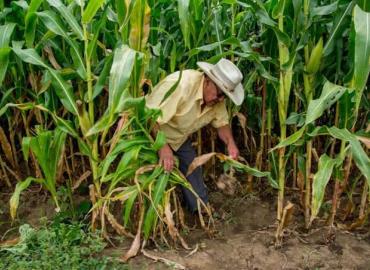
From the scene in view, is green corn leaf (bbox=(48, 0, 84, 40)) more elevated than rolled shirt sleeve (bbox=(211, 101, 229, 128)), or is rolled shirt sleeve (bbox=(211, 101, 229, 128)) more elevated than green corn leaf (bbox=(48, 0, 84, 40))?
green corn leaf (bbox=(48, 0, 84, 40))

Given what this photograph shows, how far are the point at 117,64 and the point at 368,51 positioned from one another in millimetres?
1310

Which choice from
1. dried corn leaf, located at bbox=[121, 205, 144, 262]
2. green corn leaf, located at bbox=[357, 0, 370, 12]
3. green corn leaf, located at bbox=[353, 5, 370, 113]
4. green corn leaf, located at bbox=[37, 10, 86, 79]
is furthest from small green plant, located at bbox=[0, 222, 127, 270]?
green corn leaf, located at bbox=[357, 0, 370, 12]

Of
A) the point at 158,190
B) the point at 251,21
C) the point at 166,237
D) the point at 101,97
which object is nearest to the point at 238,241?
the point at 166,237

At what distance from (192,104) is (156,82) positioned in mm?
302

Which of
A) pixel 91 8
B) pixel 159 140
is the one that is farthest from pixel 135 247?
pixel 91 8

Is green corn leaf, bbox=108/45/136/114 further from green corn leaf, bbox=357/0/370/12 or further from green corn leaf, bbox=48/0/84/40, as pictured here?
green corn leaf, bbox=357/0/370/12

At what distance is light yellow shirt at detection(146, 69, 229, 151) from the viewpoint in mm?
3129

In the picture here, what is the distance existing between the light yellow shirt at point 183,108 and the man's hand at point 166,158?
0.17 metres

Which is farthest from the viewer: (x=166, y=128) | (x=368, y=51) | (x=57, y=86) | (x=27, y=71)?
(x=27, y=71)

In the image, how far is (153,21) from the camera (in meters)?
3.55

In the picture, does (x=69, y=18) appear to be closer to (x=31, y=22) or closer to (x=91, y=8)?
Answer: (x=91, y=8)

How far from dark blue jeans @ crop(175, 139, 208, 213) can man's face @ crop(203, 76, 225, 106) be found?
0.45 meters

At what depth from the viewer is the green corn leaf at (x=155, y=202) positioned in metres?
3.07

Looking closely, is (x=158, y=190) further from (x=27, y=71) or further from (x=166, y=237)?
(x=27, y=71)
